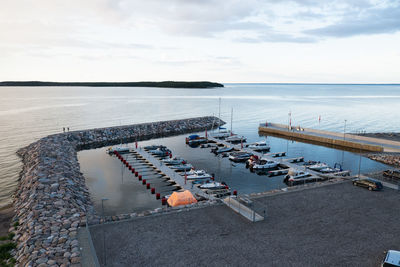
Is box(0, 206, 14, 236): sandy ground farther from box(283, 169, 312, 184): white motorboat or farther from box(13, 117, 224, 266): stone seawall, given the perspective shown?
box(283, 169, 312, 184): white motorboat

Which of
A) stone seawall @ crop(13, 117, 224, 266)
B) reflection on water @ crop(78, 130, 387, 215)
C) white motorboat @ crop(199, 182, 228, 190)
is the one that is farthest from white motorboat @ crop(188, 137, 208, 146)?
white motorboat @ crop(199, 182, 228, 190)

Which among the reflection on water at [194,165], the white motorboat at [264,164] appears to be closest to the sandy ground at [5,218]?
the reflection on water at [194,165]

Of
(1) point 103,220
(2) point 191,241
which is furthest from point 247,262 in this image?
(1) point 103,220

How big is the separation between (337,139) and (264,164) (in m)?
26.9

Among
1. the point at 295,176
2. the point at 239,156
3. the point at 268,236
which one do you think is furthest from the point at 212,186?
the point at 239,156

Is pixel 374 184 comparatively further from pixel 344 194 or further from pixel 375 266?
pixel 375 266

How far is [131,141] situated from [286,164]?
3808 cm

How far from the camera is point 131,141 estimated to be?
6738cm

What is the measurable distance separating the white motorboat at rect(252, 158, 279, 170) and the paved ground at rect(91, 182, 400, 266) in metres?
19.8

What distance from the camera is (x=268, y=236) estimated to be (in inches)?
699

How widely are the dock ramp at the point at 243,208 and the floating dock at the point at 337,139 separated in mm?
43200

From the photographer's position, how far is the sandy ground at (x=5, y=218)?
23375 millimetres

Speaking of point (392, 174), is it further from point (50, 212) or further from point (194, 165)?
point (50, 212)

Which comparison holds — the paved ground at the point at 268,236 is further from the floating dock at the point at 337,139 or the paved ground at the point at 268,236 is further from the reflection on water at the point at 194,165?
the floating dock at the point at 337,139
